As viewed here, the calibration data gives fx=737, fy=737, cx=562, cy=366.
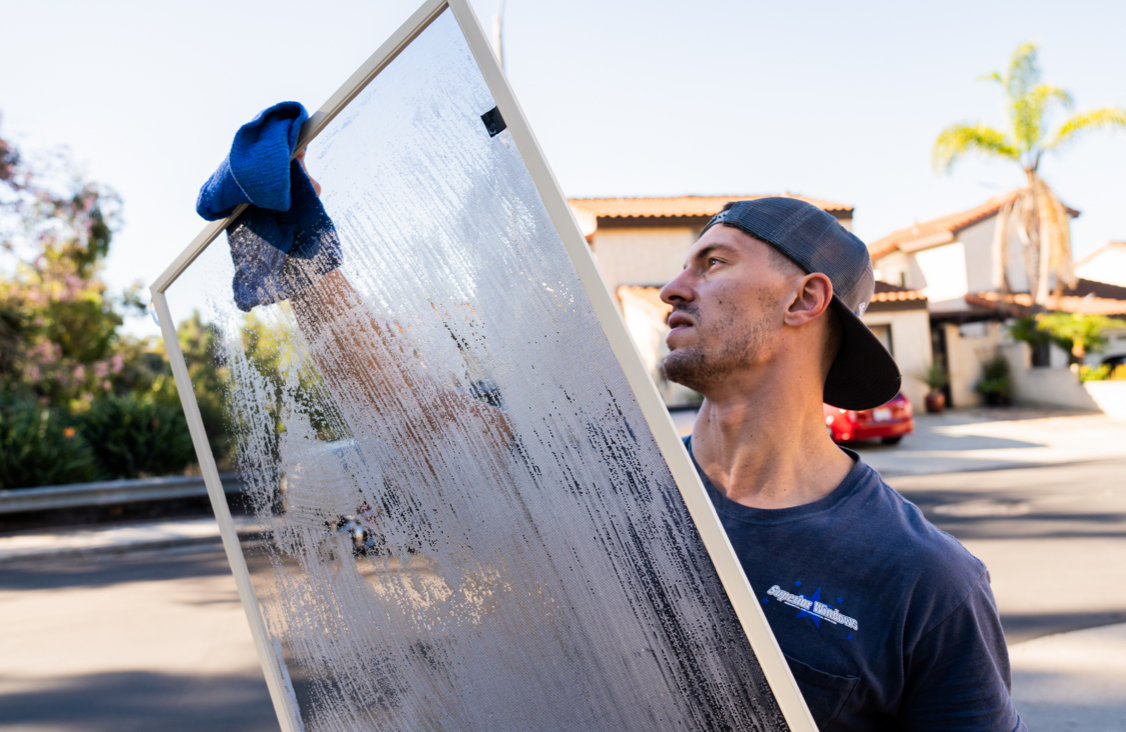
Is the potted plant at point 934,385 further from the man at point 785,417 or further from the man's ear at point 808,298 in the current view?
the man's ear at point 808,298

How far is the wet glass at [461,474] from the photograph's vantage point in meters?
0.77

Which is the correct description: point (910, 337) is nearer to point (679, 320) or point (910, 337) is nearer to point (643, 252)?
point (643, 252)

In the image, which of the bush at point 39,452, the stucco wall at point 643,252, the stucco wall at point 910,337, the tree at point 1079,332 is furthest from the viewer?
the stucco wall at point 910,337

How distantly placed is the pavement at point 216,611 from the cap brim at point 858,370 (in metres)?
2.87

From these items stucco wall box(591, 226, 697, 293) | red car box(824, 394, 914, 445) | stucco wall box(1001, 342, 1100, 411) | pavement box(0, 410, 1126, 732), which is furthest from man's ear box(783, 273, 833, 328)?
stucco wall box(1001, 342, 1100, 411)

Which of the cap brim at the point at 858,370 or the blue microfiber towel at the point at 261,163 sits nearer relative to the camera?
the blue microfiber towel at the point at 261,163

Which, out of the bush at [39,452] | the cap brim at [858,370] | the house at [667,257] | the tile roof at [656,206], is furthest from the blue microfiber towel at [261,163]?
the tile roof at [656,206]

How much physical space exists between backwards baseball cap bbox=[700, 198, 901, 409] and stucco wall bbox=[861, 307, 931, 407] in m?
22.1

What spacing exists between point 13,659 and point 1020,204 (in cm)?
2572

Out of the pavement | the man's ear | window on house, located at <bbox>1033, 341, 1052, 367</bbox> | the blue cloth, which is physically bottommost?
window on house, located at <bbox>1033, 341, 1052, 367</bbox>

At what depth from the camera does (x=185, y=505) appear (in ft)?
38.3

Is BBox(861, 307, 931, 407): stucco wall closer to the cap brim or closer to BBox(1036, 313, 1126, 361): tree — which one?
BBox(1036, 313, 1126, 361): tree

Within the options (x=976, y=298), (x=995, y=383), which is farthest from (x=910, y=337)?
(x=976, y=298)

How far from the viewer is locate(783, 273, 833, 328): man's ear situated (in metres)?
1.18
